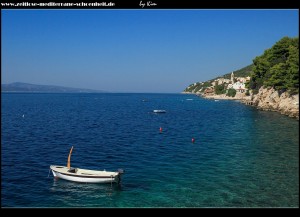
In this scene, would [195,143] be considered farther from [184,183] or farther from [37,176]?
[37,176]

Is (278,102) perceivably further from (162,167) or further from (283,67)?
(162,167)

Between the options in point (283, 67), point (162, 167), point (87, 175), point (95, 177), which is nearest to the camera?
point (95, 177)

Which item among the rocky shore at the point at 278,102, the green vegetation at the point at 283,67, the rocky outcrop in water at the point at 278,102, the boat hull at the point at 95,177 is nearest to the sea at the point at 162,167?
the boat hull at the point at 95,177

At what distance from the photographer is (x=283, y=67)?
9525cm

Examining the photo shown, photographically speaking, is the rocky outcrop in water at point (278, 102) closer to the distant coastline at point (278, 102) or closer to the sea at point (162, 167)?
the distant coastline at point (278, 102)

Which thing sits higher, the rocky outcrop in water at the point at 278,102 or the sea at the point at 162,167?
the rocky outcrop in water at the point at 278,102

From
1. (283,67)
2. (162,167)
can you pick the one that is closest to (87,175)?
(162,167)

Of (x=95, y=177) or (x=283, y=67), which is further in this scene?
(x=283, y=67)

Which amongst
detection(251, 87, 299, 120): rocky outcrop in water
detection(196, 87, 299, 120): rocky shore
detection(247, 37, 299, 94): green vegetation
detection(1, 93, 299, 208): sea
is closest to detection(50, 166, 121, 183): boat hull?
detection(1, 93, 299, 208): sea

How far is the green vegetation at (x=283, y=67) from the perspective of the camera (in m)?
82.8

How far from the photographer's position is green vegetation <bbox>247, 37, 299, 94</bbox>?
3262 inches

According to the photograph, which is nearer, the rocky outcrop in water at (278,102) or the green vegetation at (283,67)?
the green vegetation at (283,67)

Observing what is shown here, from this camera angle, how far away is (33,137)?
64.9 meters

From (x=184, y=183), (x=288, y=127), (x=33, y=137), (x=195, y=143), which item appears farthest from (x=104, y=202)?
(x=288, y=127)
